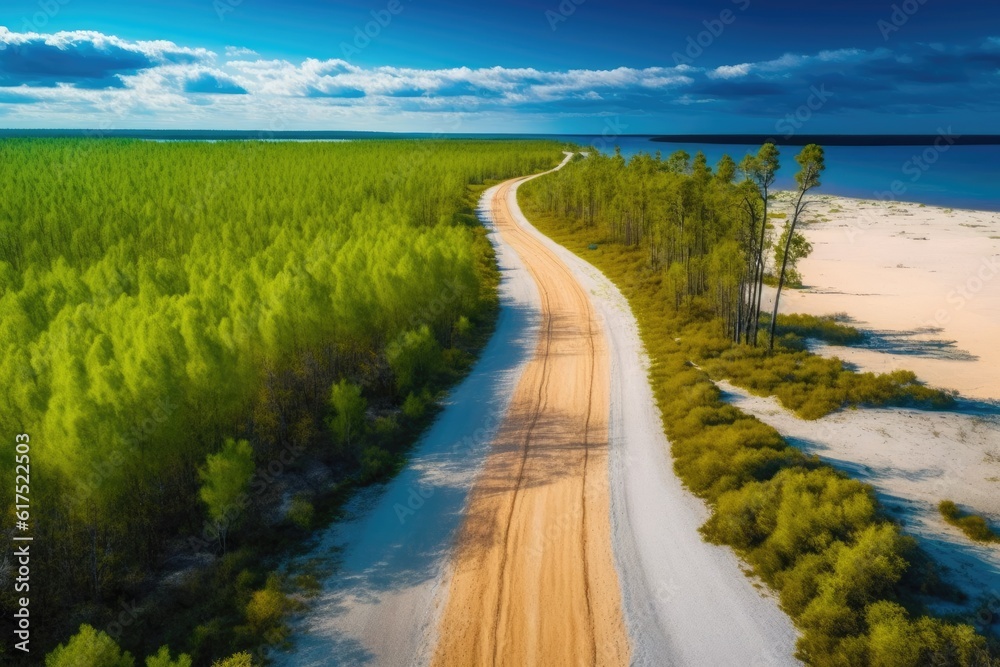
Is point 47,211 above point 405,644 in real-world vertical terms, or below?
above

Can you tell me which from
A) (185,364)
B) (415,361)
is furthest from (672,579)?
(185,364)

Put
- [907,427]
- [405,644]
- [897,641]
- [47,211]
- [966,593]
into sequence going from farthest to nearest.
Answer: [47,211] < [907,427] < [966,593] < [405,644] < [897,641]

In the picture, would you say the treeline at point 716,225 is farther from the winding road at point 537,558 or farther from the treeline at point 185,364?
the treeline at point 185,364

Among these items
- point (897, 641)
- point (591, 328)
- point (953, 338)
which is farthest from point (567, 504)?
point (953, 338)

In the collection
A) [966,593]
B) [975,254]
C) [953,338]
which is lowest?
[966,593]

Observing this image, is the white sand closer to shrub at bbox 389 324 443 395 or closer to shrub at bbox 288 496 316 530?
shrub at bbox 389 324 443 395

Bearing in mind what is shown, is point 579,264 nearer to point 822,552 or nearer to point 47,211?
point 822,552

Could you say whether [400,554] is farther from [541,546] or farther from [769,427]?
[769,427]
